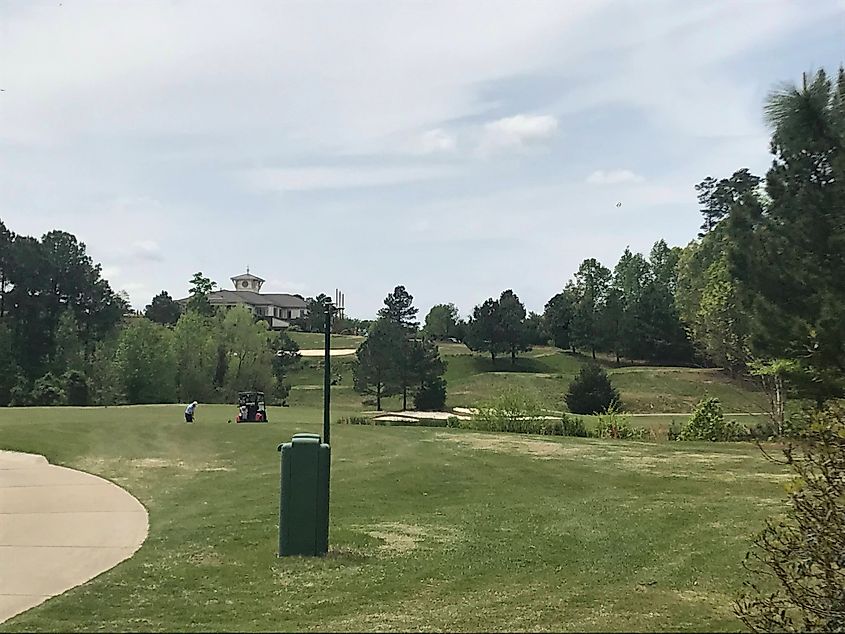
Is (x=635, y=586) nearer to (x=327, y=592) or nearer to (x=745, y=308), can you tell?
(x=327, y=592)

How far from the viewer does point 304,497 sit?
25.1 ft

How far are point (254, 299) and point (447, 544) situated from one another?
7420 cm

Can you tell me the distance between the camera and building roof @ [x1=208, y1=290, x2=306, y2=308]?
75.4m

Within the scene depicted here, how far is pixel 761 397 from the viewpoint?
48531 millimetres

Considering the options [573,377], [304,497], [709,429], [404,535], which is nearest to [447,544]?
[404,535]

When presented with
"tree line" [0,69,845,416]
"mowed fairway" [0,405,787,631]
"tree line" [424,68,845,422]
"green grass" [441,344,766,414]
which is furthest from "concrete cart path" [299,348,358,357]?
"mowed fairway" [0,405,787,631]

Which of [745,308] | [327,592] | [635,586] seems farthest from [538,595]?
[745,308]

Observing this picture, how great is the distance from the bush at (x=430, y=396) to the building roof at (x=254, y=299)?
25749 millimetres

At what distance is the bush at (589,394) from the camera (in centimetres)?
3916

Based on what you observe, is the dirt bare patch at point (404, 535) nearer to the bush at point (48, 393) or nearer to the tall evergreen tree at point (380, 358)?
the tall evergreen tree at point (380, 358)

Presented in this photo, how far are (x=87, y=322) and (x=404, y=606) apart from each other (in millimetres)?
57661

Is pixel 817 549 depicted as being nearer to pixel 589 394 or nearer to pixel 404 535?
pixel 404 535

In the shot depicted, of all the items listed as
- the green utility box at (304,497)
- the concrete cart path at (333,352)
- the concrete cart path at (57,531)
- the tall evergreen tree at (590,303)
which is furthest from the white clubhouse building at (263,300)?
the green utility box at (304,497)

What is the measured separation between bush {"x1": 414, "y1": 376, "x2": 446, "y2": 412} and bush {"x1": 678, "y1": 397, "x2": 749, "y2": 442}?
25056mm
